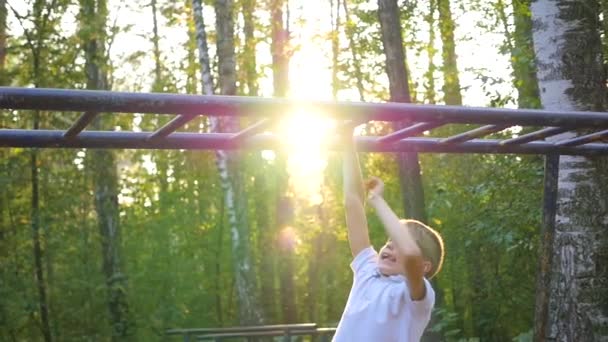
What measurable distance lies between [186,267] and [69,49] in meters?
4.26

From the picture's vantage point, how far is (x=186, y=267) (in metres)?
15.8

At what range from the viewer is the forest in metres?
9.43

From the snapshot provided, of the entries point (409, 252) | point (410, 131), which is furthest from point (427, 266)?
point (410, 131)

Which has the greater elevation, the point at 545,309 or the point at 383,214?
the point at 383,214

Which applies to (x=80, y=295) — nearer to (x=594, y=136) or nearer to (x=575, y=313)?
(x=575, y=313)

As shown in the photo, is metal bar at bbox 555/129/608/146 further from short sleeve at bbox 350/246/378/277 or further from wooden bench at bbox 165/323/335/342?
wooden bench at bbox 165/323/335/342


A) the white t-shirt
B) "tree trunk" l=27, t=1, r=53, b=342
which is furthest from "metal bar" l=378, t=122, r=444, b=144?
"tree trunk" l=27, t=1, r=53, b=342

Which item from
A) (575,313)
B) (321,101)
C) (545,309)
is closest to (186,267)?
(575,313)

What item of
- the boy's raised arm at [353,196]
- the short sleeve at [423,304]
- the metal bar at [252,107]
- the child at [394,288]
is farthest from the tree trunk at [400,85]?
the short sleeve at [423,304]

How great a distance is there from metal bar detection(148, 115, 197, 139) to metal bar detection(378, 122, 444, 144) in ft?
3.07

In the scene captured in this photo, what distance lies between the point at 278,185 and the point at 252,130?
14.8 metres

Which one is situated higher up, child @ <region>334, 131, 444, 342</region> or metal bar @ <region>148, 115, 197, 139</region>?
metal bar @ <region>148, 115, 197, 139</region>

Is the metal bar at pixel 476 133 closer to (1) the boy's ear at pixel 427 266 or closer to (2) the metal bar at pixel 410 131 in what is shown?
Result: (2) the metal bar at pixel 410 131

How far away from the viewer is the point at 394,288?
3.52m
